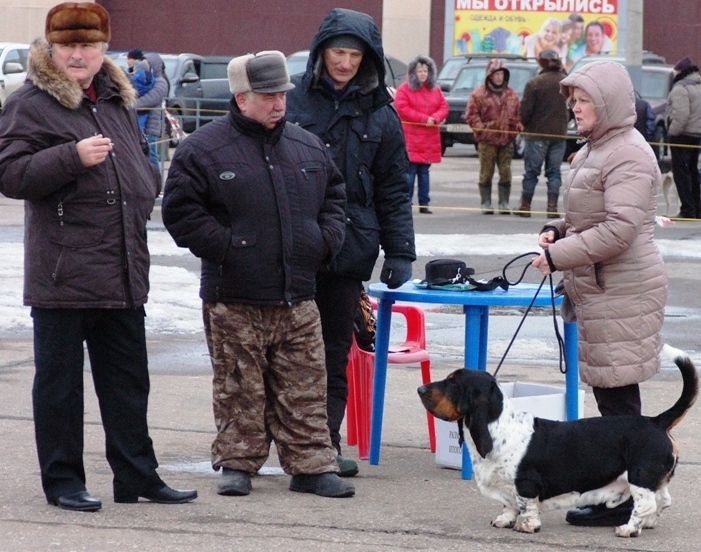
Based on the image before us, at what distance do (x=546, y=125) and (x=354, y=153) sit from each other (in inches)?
424

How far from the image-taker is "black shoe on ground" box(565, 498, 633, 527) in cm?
511

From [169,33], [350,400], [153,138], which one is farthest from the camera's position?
[169,33]

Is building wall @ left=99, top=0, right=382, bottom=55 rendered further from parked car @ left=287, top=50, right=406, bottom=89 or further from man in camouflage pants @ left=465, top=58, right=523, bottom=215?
man in camouflage pants @ left=465, top=58, right=523, bottom=215

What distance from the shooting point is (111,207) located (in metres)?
4.96

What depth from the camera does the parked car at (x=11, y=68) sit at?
1059 inches

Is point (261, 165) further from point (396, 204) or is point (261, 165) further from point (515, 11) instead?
point (515, 11)

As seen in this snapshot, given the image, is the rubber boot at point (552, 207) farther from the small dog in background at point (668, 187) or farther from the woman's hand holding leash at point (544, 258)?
the woman's hand holding leash at point (544, 258)

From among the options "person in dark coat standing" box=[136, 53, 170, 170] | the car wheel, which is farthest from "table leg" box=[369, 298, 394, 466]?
the car wheel

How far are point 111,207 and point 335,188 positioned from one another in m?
1.00

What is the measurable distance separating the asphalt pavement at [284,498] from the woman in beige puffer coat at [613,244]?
660 mm

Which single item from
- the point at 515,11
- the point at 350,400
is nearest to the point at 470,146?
the point at 515,11

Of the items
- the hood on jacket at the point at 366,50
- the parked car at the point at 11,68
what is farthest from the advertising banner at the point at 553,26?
the hood on jacket at the point at 366,50

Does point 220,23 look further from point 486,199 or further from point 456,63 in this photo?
point 486,199

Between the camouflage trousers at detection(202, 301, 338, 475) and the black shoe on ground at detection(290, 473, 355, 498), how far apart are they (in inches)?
1.5
